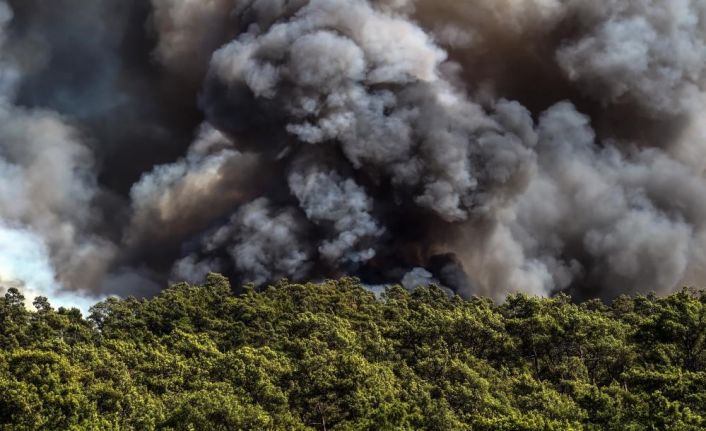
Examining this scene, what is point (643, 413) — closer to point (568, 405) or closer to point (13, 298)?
point (568, 405)

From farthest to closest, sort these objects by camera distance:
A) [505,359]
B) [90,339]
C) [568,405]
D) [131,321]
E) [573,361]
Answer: [131,321] < [90,339] < [505,359] < [573,361] < [568,405]

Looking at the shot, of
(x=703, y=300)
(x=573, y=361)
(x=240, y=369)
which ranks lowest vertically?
(x=240, y=369)

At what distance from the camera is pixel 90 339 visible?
7494 cm

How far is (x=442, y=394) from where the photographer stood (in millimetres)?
51844

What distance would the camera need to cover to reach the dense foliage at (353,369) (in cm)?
4162

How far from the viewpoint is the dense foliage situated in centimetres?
4162

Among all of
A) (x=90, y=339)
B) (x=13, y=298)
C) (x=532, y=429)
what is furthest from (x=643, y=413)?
(x=13, y=298)

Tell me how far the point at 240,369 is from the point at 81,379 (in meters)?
12.1

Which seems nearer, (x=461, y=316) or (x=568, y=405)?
(x=568, y=405)

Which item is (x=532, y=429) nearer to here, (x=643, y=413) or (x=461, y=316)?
(x=643, y=413)

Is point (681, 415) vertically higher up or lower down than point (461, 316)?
lower down

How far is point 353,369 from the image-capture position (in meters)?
51.5

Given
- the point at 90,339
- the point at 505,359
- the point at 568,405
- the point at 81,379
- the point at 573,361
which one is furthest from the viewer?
the point at 90,339

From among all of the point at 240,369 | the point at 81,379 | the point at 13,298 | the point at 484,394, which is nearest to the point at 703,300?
the point at 484,394
